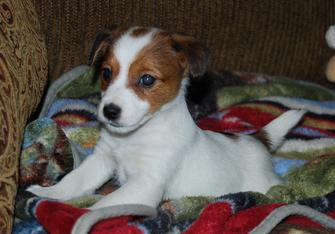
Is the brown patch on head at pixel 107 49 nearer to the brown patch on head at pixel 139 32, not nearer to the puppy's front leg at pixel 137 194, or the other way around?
the brown patch on head at pixel 139 32

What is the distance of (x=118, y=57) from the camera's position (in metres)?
2.40

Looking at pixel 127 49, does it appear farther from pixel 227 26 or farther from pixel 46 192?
pixel 227 26

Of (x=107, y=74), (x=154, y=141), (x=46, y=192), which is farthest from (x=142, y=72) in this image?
(x=46, y=192)

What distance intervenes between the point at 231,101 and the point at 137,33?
110cm

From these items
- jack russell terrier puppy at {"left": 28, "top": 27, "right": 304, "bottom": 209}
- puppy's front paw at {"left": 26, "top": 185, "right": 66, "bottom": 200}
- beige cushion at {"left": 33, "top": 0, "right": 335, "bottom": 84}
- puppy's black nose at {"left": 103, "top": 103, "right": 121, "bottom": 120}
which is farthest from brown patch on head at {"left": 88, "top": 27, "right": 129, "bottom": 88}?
beige cushion at {"left": 33, "top": 0, "right": 335, "bottom": 84}

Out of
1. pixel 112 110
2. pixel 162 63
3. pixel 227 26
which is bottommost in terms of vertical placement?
pixel 227 26

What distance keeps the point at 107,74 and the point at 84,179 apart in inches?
18.1

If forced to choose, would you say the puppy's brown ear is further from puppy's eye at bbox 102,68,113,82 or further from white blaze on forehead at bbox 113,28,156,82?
puppy's eye at bbox 102,68,113,82

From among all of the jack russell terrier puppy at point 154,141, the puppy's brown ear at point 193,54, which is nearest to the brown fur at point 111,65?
the jack russell terrier puppy at point 154,141

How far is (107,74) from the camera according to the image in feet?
8.08

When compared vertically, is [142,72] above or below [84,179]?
above

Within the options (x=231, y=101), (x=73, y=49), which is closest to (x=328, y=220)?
(x=231, y=101)

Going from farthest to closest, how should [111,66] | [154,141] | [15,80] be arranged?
[154,141] → [111,66] → [15,80]

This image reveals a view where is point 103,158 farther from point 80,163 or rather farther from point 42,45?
point 42,45
